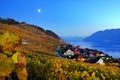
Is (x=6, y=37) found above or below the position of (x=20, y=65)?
above

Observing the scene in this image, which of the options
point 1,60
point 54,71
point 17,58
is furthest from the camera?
point 54,71

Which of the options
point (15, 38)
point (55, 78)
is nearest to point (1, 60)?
point (15, 38)

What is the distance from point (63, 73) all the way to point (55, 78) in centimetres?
134

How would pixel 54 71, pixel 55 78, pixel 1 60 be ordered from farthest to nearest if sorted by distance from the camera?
pixel 54 71 < pixel 55 78 < pixel 1 60

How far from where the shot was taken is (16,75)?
5496 millimetres

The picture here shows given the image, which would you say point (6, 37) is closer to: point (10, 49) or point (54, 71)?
point (10, 49)

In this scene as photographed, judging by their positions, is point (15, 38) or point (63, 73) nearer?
point (15, 38)

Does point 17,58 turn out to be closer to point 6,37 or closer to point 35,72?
point 6,37

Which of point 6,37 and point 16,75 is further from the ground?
point 6,37

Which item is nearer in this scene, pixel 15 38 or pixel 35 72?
pixel 15 38

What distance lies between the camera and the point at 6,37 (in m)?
5.46

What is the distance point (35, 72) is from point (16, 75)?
3257mm

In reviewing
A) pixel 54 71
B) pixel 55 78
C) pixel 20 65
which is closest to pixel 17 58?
pixel 20 65

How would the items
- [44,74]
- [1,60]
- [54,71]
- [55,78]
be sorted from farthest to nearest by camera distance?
[54,71]
[44,74]
[55,78]
[1,60]
